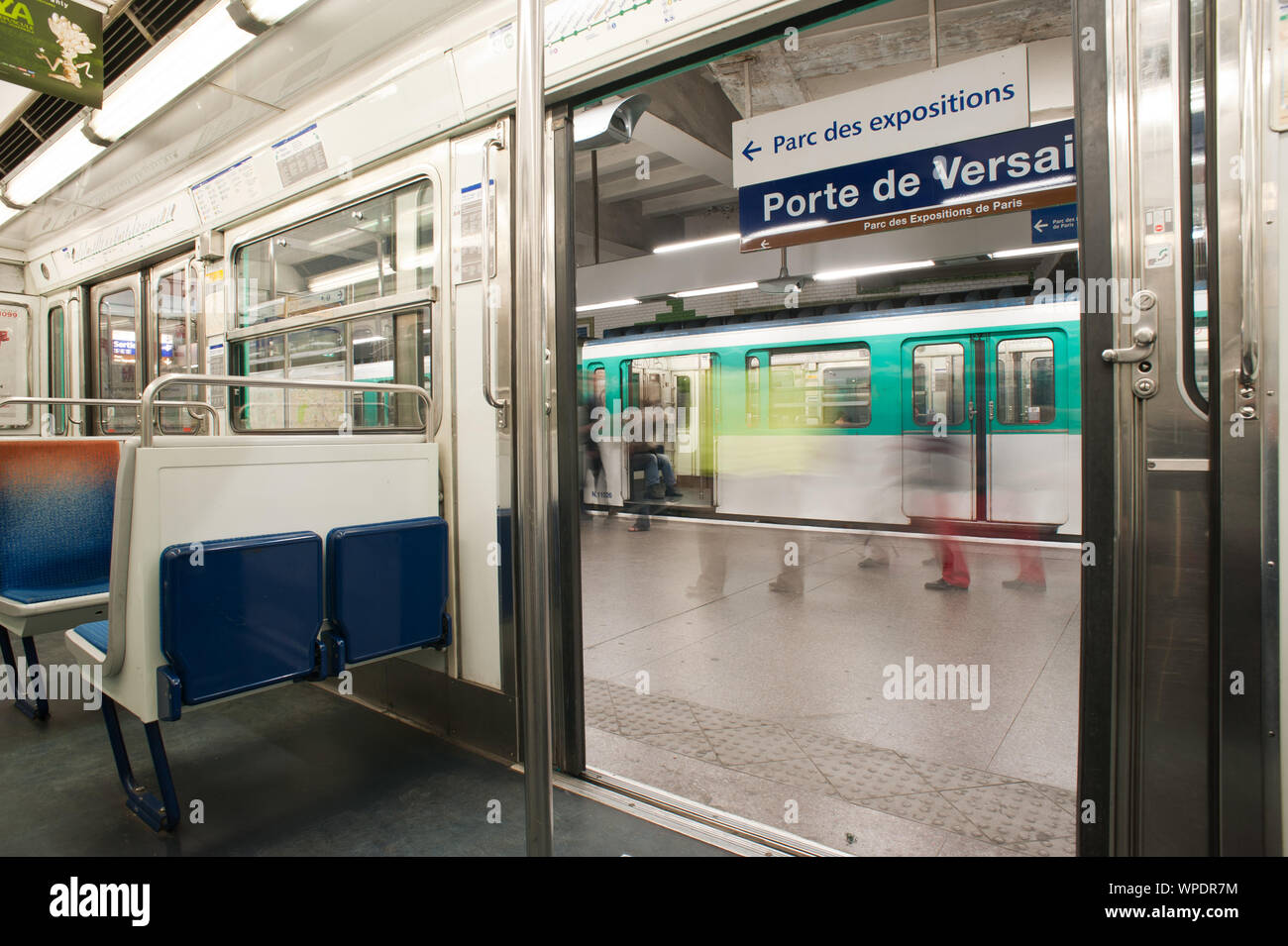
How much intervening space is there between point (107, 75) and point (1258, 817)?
224 inches

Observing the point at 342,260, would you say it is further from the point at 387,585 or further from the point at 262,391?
the point at 387,585

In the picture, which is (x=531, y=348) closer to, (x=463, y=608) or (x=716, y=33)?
(x=716, y=33)

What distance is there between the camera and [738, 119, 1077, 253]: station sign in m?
3.30

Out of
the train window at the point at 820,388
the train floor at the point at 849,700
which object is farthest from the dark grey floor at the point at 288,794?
the train window at the point at 820,388

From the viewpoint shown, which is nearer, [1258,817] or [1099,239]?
[1258,817]

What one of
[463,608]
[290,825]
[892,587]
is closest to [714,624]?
[892,587]

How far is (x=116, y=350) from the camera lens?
18.2 ft

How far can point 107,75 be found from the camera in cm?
385

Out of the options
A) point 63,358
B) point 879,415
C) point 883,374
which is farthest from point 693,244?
point 63,358

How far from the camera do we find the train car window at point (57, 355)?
593cm

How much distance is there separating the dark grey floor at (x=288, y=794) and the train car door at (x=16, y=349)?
172 inches

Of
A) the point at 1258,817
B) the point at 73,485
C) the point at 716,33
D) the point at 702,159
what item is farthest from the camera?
the point at 702,159

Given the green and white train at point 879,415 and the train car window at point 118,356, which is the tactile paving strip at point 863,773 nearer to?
the green and white train at point 879,415

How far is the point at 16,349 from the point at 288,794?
618 cm
